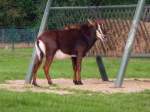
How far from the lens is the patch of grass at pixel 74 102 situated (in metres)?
10.9

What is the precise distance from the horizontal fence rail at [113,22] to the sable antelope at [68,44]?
2.63 ft

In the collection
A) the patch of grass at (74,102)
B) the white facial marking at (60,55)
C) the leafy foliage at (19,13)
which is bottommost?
the leafy foliage at (19,13)

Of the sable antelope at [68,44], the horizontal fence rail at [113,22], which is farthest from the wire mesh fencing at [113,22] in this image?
the sable antelope at [68,44]

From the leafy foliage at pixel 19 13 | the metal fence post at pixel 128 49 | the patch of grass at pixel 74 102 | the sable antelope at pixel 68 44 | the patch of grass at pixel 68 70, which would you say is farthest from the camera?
the leafy foliage at pixel 19 13

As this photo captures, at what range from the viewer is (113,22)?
17.7 metres

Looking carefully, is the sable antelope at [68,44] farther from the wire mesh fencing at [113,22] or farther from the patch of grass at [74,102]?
the patch of grass at [74,102]

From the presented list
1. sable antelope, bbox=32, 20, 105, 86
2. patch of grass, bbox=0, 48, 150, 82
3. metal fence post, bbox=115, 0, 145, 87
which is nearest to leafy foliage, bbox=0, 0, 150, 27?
patch of grass, bbox=0, 48, 150, 82

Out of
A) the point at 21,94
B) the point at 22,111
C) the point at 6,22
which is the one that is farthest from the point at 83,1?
the point at 6,22

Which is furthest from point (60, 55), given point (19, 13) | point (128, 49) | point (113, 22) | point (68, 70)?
point (19, 13)

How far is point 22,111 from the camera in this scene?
10625 mm

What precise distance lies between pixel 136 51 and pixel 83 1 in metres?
17.0

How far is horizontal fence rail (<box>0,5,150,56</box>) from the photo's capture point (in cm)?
1698

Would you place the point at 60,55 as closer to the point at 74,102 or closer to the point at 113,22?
the point at 113,22

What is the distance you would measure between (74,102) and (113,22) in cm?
631
